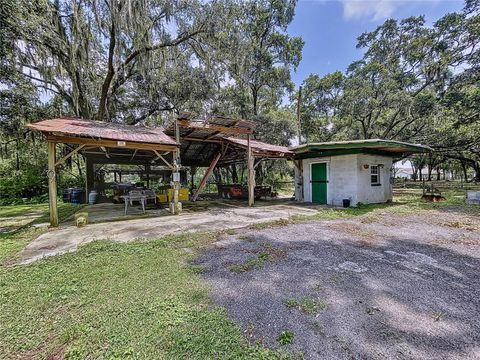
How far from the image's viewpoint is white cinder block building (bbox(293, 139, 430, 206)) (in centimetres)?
974

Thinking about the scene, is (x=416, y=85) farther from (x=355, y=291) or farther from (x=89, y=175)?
(x=89, y=175)

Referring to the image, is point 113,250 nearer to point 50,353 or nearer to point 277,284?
point 50,353

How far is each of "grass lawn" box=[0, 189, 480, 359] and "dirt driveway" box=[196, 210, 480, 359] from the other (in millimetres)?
301

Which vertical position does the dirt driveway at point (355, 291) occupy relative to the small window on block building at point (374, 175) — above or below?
below

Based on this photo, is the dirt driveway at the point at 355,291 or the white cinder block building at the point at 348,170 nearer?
the dirt driveway at the point at 355,291

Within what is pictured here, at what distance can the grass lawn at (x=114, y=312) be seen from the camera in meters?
1.89

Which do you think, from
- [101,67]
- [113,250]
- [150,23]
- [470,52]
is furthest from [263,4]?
[113,250]

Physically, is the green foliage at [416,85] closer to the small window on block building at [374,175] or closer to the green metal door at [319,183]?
the small window on block building at [374,175]

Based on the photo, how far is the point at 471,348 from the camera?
182 centimetres

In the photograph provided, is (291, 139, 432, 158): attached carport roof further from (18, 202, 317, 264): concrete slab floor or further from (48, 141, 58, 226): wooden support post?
(48, 141, 58, 226): wooden support post

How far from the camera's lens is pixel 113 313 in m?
2.35

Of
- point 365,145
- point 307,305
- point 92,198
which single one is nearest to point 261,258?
point 307,305

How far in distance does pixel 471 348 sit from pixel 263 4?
64.1 ft

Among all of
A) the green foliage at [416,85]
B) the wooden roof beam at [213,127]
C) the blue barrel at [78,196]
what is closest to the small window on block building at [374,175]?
the wooden roof beam at [213,127]
